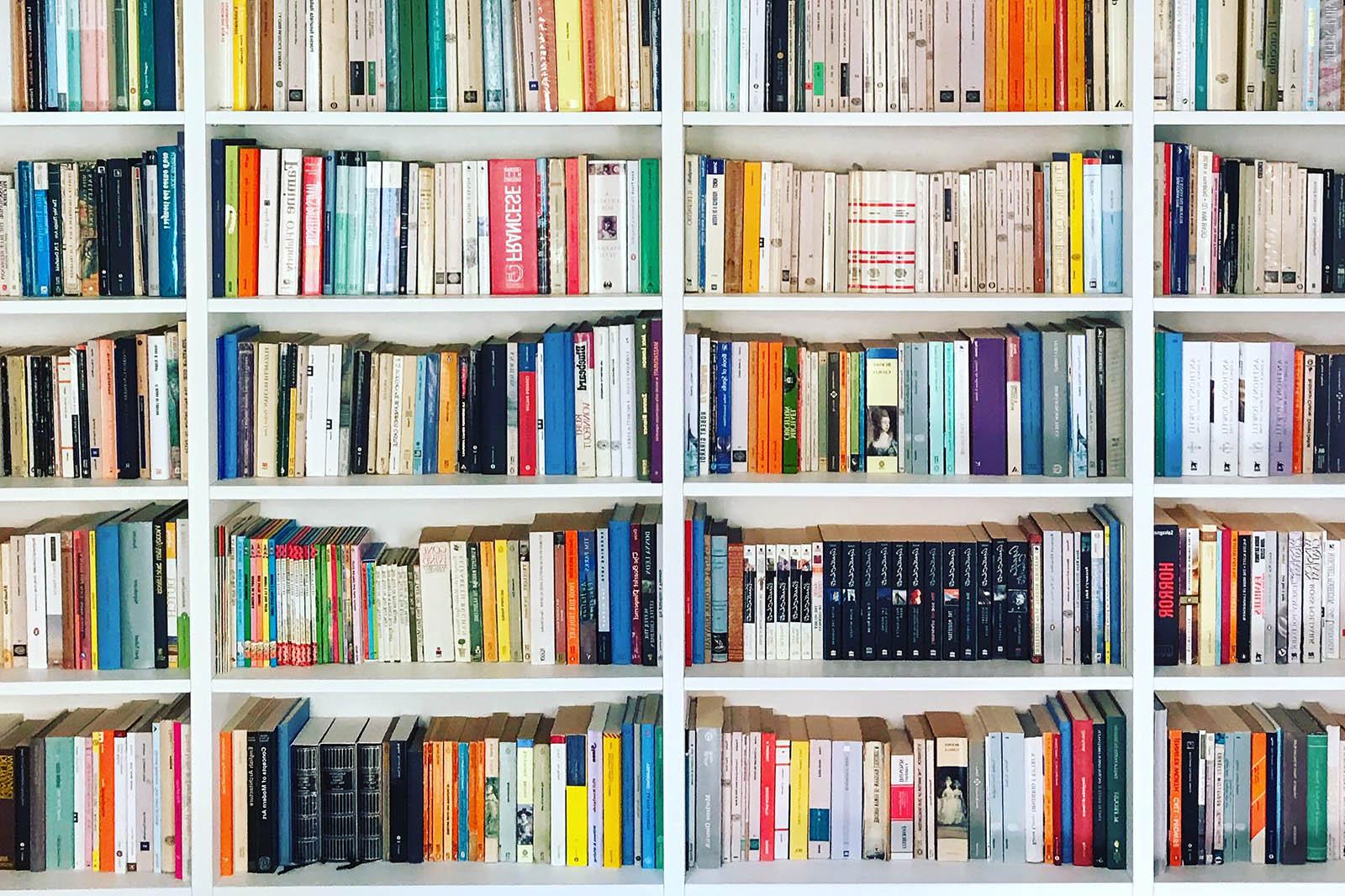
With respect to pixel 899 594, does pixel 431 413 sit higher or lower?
higher

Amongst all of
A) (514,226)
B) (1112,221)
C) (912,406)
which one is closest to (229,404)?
(514,226)

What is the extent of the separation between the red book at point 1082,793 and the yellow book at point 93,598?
1679mm

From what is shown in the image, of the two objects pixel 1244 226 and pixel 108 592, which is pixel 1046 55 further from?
pixel 108 592

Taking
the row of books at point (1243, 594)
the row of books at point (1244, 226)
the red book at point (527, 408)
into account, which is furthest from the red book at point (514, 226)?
the row of books at point (1243, 594)

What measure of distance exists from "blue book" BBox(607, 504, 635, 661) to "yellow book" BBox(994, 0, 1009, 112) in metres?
0.96

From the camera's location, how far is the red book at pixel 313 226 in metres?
2.69

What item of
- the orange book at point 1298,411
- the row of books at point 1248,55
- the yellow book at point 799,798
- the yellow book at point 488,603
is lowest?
the yellow book at point 799,798

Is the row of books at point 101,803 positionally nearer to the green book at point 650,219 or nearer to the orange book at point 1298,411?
the green book at point 650,219

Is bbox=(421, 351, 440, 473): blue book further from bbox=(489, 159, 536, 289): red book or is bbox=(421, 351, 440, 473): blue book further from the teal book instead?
the teal book

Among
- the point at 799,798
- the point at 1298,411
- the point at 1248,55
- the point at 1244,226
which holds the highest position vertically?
the point at 1248,55

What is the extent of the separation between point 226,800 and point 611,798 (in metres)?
0.66

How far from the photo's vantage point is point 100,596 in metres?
2.73

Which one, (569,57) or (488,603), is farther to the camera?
(488,603)

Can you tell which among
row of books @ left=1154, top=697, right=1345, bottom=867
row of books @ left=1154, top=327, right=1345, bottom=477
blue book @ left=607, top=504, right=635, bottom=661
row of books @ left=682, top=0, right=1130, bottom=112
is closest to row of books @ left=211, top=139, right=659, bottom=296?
row of books @ left=682, top=0, right=1130, bottom=112
